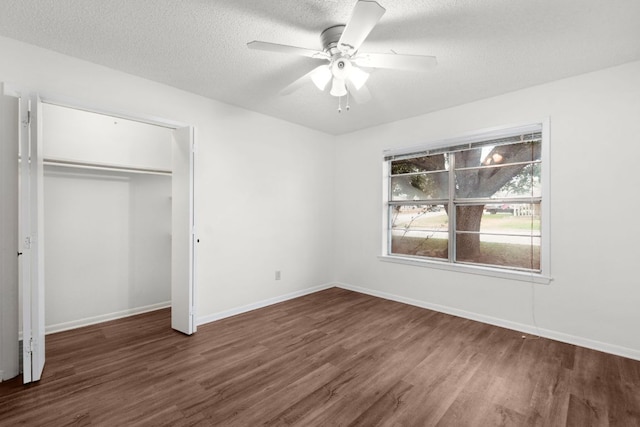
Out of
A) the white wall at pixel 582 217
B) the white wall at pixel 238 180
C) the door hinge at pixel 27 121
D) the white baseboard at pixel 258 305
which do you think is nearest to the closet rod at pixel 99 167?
the white wall at pixel 238 180

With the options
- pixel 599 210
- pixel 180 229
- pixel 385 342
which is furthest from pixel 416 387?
pixel 180 229

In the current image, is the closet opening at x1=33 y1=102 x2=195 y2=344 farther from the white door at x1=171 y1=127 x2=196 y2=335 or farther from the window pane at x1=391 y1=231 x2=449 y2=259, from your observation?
the window pane at x1=391 y1=231 x2=449 y2=259

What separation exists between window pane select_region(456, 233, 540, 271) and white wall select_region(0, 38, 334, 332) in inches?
82.8

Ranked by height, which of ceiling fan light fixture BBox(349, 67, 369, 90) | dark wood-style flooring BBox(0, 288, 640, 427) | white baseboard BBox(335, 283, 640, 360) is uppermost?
ceiling fan light fixture BBox(349, 67, 369, 90)

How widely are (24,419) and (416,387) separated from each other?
2506mm

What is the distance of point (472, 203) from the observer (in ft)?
11.8

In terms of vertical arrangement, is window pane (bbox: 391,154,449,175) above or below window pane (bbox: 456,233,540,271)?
above

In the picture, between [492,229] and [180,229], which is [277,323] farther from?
[492,229]

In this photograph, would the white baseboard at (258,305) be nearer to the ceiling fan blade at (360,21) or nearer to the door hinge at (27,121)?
the door hinge at (27,121)

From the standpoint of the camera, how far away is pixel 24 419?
175 cm

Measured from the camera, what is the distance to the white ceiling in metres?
1.89

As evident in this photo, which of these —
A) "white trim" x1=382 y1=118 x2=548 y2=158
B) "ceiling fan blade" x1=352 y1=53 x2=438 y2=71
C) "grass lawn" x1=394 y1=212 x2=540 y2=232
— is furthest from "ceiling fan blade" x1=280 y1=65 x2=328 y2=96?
"grass lawn" x1=394 y1=212 x2=540 y2=232

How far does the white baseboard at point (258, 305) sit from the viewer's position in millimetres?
3365

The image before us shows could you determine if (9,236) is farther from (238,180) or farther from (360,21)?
(360,21)
